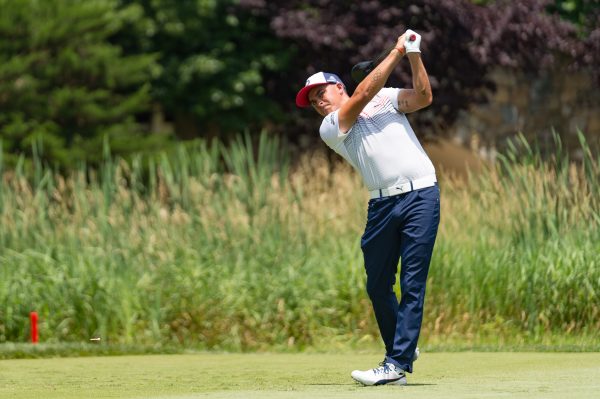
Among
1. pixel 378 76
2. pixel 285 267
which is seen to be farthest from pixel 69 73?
pixel 378 76

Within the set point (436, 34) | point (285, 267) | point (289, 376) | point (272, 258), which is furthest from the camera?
point (436, 34)

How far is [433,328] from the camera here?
12.6 m

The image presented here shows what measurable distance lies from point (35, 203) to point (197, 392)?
6.91 m

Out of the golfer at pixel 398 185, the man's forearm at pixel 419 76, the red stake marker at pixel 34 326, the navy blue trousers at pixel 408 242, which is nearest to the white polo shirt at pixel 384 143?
the golfer at pixel 398 185

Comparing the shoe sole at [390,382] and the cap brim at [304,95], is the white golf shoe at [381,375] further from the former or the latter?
the cap brim at [304,95]

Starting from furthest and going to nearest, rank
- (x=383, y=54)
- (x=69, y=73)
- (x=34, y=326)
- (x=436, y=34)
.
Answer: (x=69, y=73) → (x=436, y=34) → (x=34, y=326) → (x=383, y=54)

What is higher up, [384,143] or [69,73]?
[69,73]

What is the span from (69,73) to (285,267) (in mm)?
10035

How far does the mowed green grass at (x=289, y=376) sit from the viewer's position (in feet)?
24.9

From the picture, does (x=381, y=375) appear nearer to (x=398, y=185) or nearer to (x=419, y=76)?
(x=398, y=185)

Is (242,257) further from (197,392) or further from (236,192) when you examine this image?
(197,392)

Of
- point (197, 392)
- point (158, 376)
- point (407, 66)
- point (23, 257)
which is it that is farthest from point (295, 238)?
point (407, 66)

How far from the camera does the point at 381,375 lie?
26.6 feet

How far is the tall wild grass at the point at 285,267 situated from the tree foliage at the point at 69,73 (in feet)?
23.7
